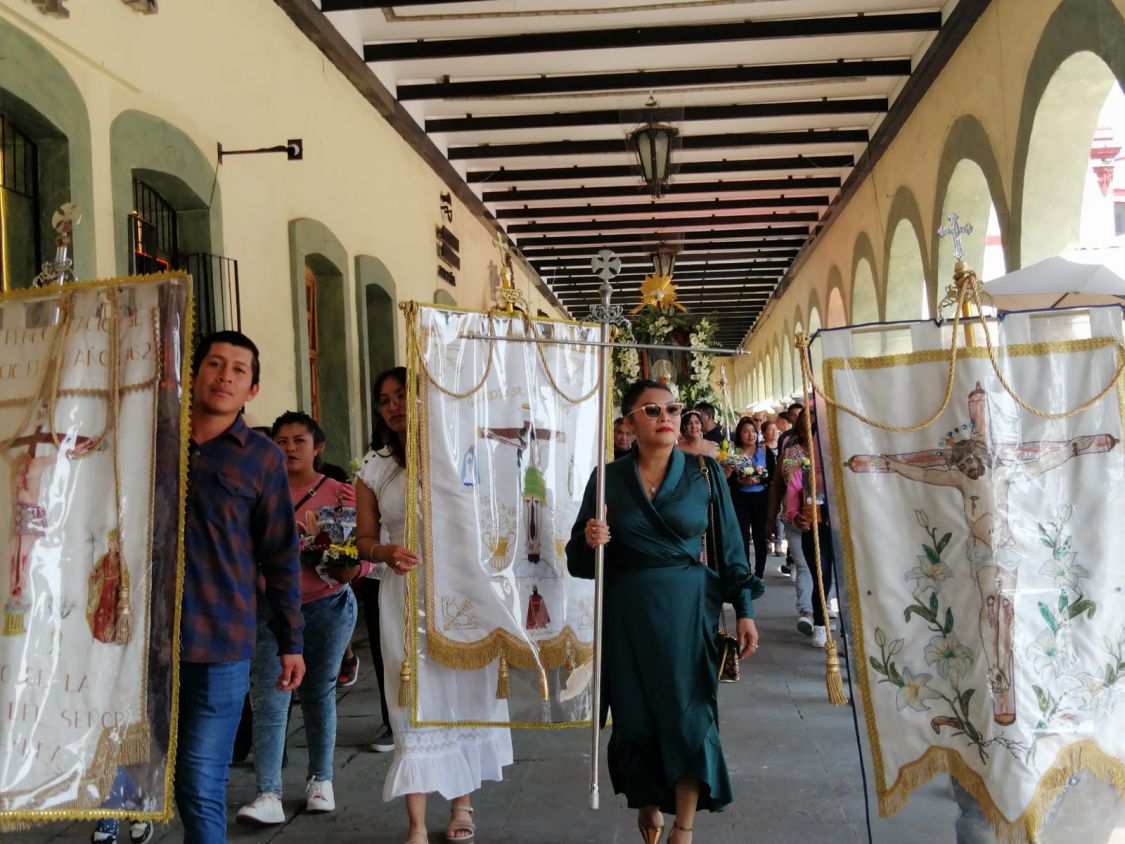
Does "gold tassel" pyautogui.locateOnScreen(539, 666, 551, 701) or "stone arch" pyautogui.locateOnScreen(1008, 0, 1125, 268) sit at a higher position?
"stone arch" pyautogui.locateOnScreen(1008, 0, 1125, 268)

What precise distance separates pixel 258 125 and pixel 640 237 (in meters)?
10.6

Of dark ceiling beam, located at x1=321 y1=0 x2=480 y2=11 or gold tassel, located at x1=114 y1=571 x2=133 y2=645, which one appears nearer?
gold tassel, located at x1=114 y1=571 x2=133 y2=645

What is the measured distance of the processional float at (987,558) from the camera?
3.39 meters

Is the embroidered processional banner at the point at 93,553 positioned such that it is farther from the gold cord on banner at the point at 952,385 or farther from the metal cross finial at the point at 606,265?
the gold cord on banner at the point at 952,385

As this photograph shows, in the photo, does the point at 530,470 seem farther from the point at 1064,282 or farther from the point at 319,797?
the point at 1064,282

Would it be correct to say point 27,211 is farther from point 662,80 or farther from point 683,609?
point 662,80

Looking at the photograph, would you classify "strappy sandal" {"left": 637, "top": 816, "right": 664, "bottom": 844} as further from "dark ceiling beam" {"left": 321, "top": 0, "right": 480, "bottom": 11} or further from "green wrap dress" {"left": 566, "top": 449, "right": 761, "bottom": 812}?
"dark ceiling beam" {"left": 321, "top": 0, "right": 480, "bottom": 11}

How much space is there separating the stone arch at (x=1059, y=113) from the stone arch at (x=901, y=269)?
12.9 ft

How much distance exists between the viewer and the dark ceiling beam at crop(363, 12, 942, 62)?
9.70 m

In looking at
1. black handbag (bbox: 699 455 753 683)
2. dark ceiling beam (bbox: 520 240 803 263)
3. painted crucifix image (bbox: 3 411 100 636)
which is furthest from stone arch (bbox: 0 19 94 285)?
dark ceiling beam (bbox: 520 240 803 263)

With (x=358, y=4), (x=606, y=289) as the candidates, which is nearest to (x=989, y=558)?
(x=606, y=289)

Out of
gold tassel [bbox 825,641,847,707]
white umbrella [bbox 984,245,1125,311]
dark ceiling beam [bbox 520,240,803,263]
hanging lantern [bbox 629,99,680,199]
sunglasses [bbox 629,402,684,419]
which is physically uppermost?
dark ceiling beam [bbox 520,240,803,263]

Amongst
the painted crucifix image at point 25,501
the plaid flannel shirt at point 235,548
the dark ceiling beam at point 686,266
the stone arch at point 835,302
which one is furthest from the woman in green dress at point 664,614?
the dark ceiling beam at point 686,266

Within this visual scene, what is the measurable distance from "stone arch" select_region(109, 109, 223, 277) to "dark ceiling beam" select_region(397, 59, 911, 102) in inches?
174
